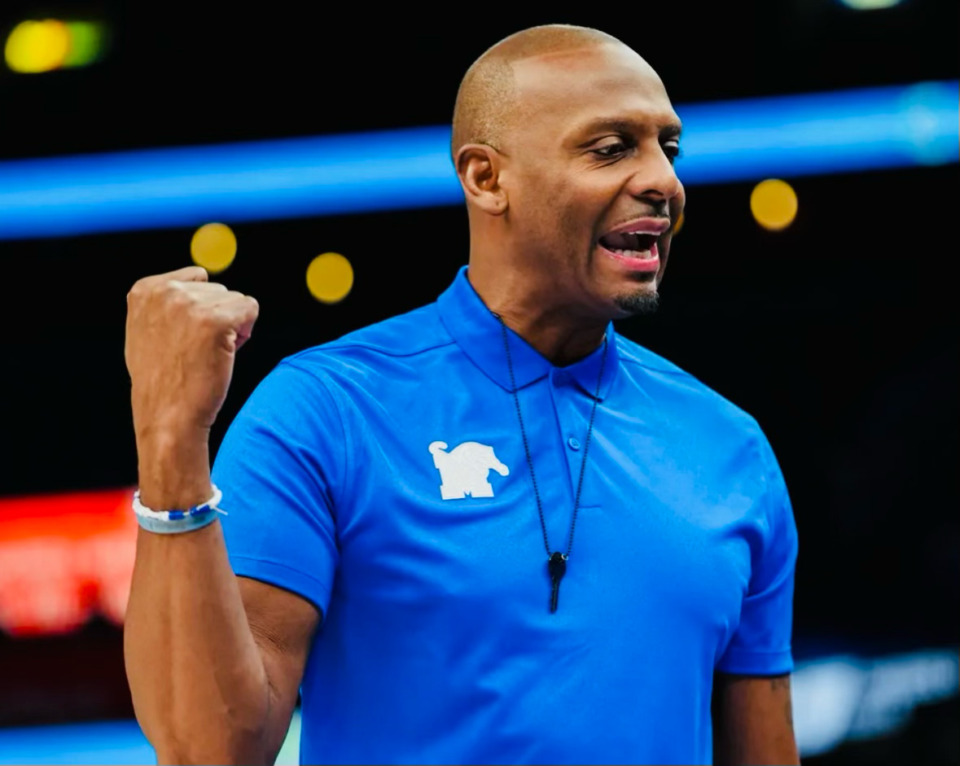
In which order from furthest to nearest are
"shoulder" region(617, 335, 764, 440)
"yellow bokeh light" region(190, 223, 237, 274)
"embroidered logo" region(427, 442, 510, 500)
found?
"yellow bokeh light" region(190, 223, 237, 274) < "shoulder" region(617, 335, 764, 440) < "embroidered logo" region(427, 442, 510, 500)

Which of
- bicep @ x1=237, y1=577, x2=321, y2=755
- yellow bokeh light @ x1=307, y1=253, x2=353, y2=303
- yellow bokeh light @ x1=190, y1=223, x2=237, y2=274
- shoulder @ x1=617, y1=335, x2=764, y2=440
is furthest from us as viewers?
yellow bokeh light @ x1=307, y1=253, x2=353, y2=303

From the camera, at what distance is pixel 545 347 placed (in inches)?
68.1

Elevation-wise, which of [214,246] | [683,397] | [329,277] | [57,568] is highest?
[214,246]

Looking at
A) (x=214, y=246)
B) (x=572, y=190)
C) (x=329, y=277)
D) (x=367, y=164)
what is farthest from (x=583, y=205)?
(x=329, y=277)

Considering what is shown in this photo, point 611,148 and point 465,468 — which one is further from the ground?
point 611,148

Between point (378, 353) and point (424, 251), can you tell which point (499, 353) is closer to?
point (378, 353)

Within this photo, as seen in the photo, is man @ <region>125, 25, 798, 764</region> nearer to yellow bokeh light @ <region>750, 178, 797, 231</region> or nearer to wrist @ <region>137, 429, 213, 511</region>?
wrist @ <region>137, 429, 213, 511</region>

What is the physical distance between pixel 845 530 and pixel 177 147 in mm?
2927

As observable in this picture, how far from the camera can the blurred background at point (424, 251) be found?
483 cm

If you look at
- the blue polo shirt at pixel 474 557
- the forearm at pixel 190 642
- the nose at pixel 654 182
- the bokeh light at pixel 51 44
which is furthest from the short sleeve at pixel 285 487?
the bokeh light at pixel 51 44

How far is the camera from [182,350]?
125 centimetres

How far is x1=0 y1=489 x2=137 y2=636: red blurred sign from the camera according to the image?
5.04 metres

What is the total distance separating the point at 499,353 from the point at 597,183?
24 centimetres

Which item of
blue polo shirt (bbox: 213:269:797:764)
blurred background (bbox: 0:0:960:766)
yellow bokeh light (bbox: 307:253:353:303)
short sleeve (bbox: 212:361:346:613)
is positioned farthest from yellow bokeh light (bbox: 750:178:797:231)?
short sleeve (bbox: 212:361:346:613)
